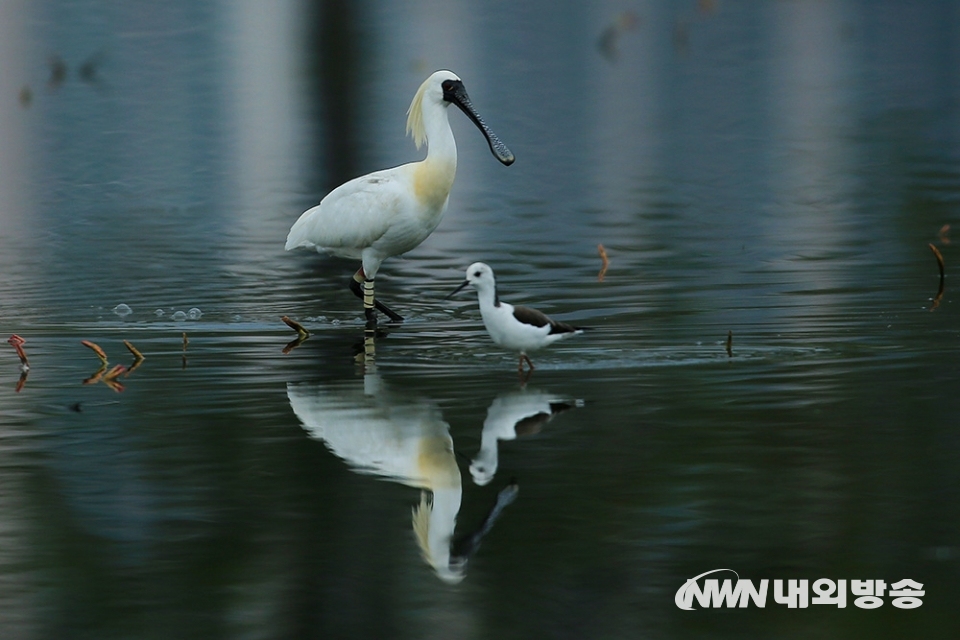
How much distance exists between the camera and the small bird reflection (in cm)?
916

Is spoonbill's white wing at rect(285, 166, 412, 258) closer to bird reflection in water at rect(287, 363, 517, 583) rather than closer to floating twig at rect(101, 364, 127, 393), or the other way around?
bird reflection in water at rect(287, 363, 517, 583)

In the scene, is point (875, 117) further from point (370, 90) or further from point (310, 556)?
point (310, 556)

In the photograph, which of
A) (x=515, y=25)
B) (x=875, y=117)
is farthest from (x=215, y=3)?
(x=875, y=117)

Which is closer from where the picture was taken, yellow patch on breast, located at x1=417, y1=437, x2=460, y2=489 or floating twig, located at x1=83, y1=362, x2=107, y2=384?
yellow patch on breast, located at x1=417, y1=437, x2=460, y2=489

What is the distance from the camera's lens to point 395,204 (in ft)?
47.8

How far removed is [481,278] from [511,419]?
191cm

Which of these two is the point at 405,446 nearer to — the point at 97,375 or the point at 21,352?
the point at 97,375

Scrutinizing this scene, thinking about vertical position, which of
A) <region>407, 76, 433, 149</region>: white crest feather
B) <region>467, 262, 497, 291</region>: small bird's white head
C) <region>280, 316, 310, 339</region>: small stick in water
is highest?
<region>407, 76, 433, 149</region>: white crest feather

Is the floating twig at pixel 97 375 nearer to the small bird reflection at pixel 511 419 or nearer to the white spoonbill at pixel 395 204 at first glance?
the small bird reflection at pixel 511 419

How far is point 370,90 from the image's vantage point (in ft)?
146

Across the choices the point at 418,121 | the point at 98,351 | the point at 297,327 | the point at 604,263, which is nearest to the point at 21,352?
the point at 98,351

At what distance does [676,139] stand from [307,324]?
1843 cm

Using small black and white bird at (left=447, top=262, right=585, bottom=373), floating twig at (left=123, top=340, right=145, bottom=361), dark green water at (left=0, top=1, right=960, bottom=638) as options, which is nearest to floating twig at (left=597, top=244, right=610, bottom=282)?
dark green water at (left=0, top=1, right=960, bottom=638)

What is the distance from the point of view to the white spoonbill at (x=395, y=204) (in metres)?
14.6
